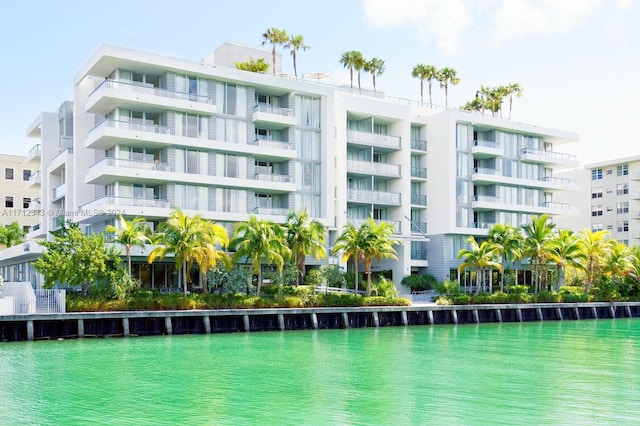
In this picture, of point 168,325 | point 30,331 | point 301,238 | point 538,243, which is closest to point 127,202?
point 301,238

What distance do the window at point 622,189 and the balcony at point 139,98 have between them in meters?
70.8

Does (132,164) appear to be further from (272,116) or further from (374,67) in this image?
(374,67)

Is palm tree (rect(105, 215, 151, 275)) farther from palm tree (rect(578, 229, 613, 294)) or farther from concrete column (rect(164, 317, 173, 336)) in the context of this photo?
palm tree (rect(578, 229, 613, 294))

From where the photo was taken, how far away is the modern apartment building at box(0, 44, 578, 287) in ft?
182

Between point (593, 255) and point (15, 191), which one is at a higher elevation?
point (15, 191)

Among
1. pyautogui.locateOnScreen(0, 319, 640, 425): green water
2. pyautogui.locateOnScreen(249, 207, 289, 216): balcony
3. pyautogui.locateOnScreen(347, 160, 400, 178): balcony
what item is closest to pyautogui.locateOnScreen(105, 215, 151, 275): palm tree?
pyautogui.locateOnScreen(0, 319, 640, 425): green water

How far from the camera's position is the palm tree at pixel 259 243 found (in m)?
49.9

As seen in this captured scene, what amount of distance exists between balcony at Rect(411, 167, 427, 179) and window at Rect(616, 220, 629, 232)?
148ft

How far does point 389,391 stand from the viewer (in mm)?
25906

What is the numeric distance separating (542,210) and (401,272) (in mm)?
20428

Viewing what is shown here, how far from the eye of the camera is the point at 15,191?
9769 cm

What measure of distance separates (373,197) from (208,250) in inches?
957

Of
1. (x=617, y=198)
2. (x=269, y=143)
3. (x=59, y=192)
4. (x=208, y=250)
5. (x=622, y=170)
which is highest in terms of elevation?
(x=622, y=170)

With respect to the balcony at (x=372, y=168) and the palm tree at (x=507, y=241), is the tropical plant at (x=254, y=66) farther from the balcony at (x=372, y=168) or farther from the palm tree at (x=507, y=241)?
the palm tree at (x=507, y=241)
